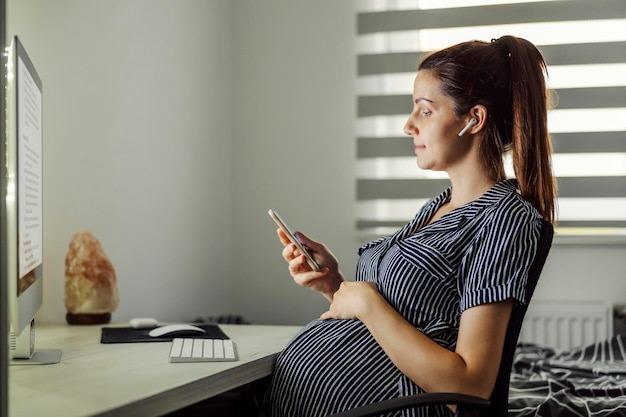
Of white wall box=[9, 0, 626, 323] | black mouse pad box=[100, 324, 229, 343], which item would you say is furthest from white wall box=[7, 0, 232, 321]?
black mouse pad box=[100, 324, 229, 343]

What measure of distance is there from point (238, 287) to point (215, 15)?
121 centimetres

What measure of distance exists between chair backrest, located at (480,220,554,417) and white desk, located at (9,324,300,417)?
44 centimetres

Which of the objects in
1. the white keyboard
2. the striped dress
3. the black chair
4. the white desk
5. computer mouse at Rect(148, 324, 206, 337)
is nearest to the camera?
the white desk

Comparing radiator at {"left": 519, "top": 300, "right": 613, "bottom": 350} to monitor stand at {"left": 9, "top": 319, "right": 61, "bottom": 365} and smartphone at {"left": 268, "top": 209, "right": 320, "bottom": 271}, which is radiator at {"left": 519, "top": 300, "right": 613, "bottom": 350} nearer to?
smartphone at {"left": 268, "top": 209, "right": 320, "bottom": 271}

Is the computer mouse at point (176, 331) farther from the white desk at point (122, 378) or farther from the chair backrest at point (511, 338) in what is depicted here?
the chair backrest at point (511, 338)

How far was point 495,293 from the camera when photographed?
1.27 m

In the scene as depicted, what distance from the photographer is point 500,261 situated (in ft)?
4.27

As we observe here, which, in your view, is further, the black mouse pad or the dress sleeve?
the black mouse pad

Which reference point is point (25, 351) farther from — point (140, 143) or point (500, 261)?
point (140, 143)

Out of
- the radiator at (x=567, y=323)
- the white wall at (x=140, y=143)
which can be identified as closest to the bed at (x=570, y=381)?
the radiator at (x=567, y=323)

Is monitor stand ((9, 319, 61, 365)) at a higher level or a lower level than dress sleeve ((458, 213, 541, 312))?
lower

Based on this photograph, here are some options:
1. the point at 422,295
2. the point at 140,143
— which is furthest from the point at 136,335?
the point at 140,143

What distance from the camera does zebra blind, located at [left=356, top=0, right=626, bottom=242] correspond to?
10.9 feet

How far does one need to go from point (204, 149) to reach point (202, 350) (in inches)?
75.9
